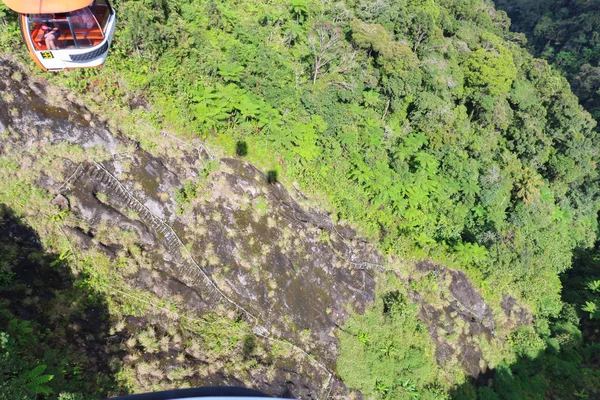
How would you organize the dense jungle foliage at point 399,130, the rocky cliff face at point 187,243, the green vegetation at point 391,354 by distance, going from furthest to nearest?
the green vegetation at point 391,354
the dense jungle foliage at point 399,130
the rocky cliff face at point 187,243

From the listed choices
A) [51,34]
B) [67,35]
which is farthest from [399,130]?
[51,34]

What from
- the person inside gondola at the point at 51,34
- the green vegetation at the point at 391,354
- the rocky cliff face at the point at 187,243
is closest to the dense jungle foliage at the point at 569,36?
the green vegetation at the point at 391,354

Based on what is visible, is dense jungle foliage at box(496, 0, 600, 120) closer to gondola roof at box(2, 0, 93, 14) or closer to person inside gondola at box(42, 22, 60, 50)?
gondola roof at box(2, 0, 93, 14)

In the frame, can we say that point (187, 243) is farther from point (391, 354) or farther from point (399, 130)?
point (399, 130)

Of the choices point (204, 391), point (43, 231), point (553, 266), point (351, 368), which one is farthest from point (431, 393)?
point (43, 231)

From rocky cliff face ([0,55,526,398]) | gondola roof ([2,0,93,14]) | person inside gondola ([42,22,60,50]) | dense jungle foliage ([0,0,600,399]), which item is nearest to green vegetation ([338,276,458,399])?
dense jungle foliage ([0,0,600,399])

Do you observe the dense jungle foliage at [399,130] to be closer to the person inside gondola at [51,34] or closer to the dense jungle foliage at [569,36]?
the person inside gondola at [51,34]
